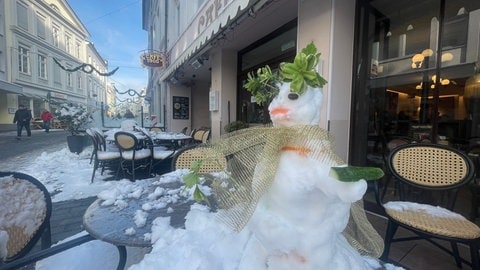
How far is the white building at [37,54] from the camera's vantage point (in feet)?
61.2

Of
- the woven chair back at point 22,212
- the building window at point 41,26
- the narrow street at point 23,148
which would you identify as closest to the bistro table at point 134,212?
the woven chair back at point 22,212

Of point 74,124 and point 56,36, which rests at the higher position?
point 56,36

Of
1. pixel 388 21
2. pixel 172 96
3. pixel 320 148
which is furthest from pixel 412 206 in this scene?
pixel 172 96

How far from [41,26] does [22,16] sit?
107 inches

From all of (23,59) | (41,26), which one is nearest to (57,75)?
(23,59)

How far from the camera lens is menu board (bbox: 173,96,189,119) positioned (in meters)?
10.4

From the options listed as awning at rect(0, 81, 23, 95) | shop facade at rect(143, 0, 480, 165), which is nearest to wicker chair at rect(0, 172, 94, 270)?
shop facade at rect(143, 0, 480, 165)

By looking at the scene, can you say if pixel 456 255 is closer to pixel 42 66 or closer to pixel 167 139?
pixel 167 139

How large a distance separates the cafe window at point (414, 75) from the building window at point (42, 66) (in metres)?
28.6

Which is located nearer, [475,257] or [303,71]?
[303,71]

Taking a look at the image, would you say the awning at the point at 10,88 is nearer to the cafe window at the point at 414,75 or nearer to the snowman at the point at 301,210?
the cafe window at the point at 414,75

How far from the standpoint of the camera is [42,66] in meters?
23.2

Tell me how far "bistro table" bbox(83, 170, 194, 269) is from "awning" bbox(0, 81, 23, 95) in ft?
73.6

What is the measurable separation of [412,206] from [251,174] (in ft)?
5.19
